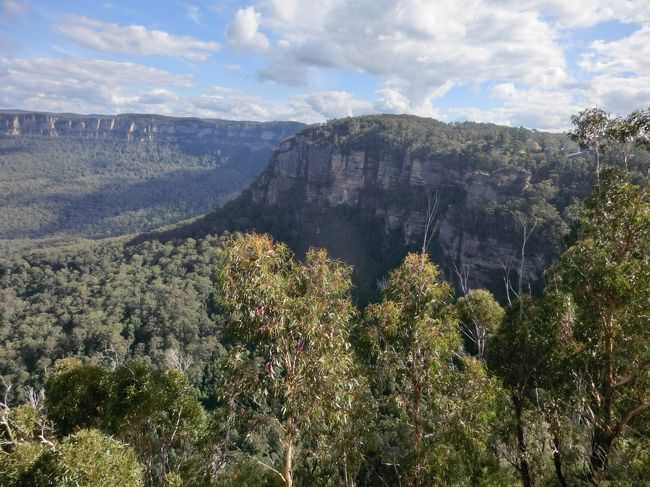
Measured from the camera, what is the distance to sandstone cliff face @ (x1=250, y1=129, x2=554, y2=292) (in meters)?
49.0

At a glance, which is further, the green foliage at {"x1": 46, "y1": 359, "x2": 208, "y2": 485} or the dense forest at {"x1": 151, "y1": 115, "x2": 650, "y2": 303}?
the dense forest at {"x1": 151, "y1": 115, "x2": 650, "y2": 303}

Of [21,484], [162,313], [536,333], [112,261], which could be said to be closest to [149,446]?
[21,484]

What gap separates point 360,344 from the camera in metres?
8.36

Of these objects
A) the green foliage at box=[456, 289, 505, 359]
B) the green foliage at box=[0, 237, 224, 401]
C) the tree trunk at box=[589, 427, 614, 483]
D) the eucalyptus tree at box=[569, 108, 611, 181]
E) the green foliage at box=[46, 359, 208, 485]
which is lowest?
the green foliage at box=[0, 237, 224, 401]

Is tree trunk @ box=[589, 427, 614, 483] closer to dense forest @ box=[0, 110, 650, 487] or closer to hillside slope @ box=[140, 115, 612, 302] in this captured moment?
dense forest @ box=[0, 110, 650, 487]

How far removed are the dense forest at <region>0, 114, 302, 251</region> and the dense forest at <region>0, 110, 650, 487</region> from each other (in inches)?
4224

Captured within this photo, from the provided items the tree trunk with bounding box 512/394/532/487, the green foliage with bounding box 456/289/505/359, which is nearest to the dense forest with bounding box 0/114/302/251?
the green foliage with bounding box 456/289/505/359

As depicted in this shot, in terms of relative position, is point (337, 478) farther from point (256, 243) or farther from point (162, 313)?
point (162, 313)

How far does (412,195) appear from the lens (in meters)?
65.7

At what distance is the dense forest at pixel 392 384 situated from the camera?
21.7ft

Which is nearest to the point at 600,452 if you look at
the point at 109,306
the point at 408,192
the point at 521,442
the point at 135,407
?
the point at 521,442

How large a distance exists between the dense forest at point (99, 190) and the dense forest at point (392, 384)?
107294 mm

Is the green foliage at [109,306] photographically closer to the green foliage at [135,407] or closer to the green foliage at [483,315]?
the green foliage at [135,407]

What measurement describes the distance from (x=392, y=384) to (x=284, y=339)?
3021 mm
